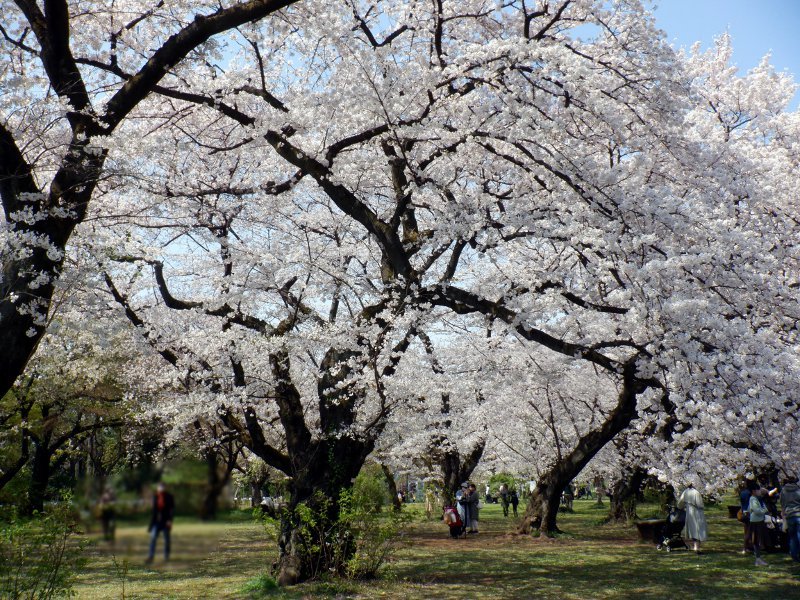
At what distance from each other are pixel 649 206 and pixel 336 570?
20.2 feet

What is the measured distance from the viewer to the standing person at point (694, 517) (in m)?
13.1

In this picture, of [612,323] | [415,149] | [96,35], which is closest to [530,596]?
[612,323]

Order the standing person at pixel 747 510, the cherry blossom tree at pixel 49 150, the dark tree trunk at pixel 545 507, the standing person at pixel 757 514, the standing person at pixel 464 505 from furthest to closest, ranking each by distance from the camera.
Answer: the standing person at pixel 464 505
the dark tree trunk at pixel 545 507
the standing person at pixel 747 510
the standing person at pixel 757 514
the cherry blossom tree at pixel 49 150

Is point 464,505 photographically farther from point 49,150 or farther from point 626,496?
point 49,150

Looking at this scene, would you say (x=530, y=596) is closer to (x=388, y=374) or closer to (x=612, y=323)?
(x=388, y=374)

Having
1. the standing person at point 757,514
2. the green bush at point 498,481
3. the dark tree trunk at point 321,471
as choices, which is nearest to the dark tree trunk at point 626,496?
the standing person at point 757,514

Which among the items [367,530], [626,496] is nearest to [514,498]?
[626,496]

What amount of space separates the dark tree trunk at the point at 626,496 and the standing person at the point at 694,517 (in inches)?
288

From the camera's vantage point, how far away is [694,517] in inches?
524

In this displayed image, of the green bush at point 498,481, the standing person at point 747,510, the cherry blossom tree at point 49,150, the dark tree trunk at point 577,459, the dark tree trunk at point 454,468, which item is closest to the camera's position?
the cherry blossom tree at point 49,150

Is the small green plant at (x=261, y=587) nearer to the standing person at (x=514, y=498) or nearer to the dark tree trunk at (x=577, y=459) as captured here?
the dark tree trunk at (x=577, y=459)

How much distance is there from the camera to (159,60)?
5266 mm

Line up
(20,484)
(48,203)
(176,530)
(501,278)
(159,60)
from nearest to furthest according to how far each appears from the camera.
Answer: (176,530) < (48,203) < (159,60) < (501,278) < (20,484)

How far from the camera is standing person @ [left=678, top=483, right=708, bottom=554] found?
42.9 ft
